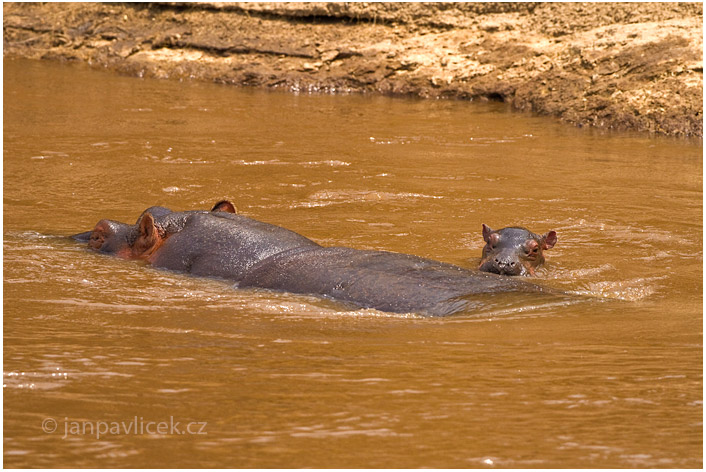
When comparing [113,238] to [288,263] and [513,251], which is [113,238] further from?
[513,251]

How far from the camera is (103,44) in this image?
1703cm

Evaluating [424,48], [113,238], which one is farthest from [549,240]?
[424,48]

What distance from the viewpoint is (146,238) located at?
7039 millimetres

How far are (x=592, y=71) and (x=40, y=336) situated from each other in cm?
961

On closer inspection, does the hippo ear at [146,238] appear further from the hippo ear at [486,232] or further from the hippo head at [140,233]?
the hippo ear at [486,232]

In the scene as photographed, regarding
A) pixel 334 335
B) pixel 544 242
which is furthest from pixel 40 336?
pixel 544 242

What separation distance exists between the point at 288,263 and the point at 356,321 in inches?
42.0

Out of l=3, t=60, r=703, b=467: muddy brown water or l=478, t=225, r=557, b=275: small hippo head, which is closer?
l=3, t=60, r=703, b=467: muddy brown water

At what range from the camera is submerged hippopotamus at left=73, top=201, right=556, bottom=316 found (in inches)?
231

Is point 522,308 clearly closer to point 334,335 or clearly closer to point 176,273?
point 334,335

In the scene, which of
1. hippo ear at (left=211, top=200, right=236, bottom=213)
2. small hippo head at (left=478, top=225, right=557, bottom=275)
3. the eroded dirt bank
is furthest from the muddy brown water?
the eroded dirt bank

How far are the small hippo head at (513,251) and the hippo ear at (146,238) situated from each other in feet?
7.18

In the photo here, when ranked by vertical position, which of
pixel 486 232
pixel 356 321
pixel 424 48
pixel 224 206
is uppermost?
pixel 424 48

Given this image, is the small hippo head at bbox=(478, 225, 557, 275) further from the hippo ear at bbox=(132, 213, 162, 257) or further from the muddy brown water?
the hippo ear at bbox=(132, 213, 162, 257)
